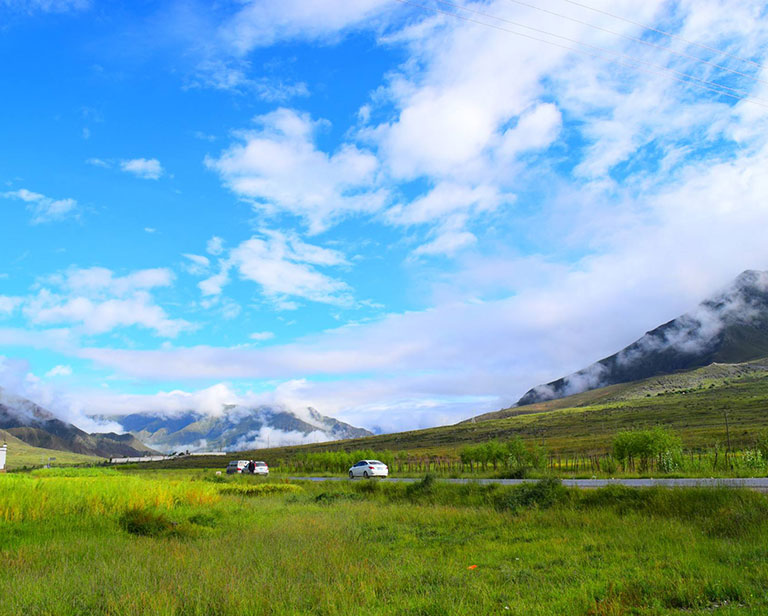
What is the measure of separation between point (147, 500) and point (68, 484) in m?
3.64

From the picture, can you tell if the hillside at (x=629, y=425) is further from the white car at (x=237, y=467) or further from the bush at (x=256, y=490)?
the bush at (x=256, y=490)

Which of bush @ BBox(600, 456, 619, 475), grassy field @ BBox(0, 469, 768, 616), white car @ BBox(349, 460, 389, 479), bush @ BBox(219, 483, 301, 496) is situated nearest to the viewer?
grassy field @ BBox(0, 469, 768, 616)

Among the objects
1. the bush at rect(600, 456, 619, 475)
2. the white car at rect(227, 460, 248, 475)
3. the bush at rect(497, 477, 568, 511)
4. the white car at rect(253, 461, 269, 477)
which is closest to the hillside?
the bush at rect(600, 456, 619, 475)

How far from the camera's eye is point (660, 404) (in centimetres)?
14050

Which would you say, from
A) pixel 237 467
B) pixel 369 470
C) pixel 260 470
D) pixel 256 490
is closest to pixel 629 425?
pixel 260 470

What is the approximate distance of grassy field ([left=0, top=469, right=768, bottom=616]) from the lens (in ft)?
27.0

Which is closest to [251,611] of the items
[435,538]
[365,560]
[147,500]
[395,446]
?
[365,560]

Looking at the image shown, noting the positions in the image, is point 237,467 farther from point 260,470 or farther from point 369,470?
point 369,470

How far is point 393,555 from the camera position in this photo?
12555 mm

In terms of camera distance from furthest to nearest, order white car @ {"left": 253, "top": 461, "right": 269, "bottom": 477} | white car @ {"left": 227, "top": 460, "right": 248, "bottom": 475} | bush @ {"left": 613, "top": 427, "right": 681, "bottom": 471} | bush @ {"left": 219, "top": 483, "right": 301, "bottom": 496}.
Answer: white car @ {"left": 227, "top": 460, "right": 248, "bottom": 475} → white car @ {"left": 253, "top": 461, "right": 269, "bottom": 477} → bush @ {"left": 219, "top": 483, "right": 301, "bottom": 496} → bush @ {"left": 613, "top": 427, "right": 681, "bottom": 471}

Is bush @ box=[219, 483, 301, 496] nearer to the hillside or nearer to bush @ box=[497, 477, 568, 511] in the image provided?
bush @ box=[497, 477, 568, 511]

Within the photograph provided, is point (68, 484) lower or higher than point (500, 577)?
higher

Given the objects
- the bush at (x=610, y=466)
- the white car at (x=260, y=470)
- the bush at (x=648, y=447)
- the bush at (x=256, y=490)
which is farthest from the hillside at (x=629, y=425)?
the bush at (x=256, y=490)

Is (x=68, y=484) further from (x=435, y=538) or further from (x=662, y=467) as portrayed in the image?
(x=662, y=467)
